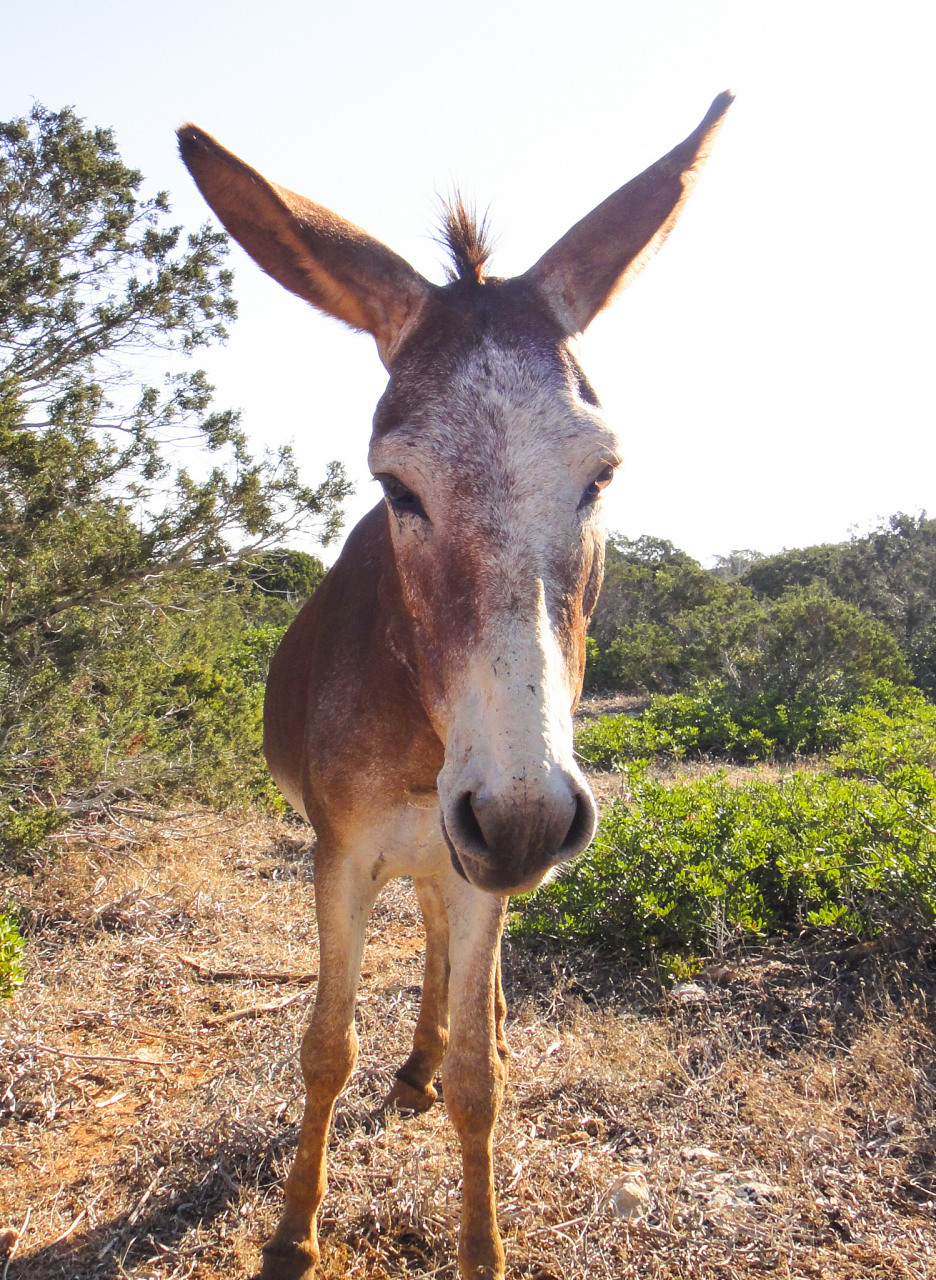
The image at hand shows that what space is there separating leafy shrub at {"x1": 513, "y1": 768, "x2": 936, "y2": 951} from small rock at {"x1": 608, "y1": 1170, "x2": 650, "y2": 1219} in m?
1.63

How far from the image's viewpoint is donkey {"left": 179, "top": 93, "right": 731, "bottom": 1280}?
1.55 m

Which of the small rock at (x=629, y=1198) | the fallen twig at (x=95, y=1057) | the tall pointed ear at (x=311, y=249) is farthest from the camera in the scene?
the fallen twig at (x=95, y=1057)

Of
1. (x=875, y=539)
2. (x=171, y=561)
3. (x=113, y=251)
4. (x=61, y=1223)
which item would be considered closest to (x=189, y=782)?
(x=171, y=561)

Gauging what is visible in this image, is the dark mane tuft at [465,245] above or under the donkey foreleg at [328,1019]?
above

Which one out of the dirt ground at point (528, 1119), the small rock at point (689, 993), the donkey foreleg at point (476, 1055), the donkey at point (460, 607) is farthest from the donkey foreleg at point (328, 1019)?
the small rock at point (689, 993)

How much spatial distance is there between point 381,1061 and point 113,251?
6342 mm

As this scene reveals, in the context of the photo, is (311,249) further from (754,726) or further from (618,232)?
(754,726)

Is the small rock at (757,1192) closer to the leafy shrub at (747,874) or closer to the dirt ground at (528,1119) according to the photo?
the dirt ground at (528,1119)

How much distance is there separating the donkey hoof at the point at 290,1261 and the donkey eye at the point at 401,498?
86.4 inches

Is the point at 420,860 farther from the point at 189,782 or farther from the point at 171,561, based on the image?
the point at 189,782

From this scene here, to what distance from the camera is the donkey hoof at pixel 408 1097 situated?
323 centimetres

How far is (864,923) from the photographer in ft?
12.9

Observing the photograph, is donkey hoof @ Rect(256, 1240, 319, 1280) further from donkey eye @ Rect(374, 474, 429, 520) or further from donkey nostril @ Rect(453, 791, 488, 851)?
donkey eye @ Rect(374, 474, 429, 520)

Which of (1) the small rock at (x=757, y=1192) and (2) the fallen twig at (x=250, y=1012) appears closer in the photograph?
(1) the small rock at (x=757, y=1192)
